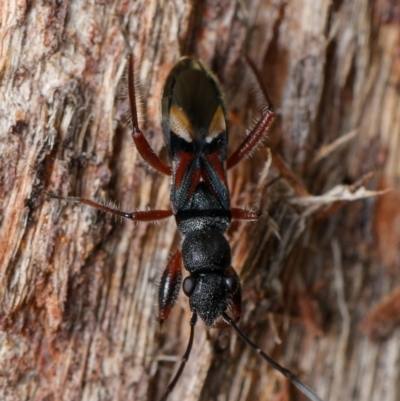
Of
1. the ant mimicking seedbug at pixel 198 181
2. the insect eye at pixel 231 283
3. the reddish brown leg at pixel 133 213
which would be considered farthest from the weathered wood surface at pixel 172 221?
the insect eye at pixel 231 283

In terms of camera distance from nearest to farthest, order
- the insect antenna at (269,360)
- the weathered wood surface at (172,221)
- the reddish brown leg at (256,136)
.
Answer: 1. the weathered wood surface at (172,221)
2. the insect antenna at (269,360)
3. the reddish brown leg at (256,136)

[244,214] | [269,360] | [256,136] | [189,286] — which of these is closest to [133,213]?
[189,286]

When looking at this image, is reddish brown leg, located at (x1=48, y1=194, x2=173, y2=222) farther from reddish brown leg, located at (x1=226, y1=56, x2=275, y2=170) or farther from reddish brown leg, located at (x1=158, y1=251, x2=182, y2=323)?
reddish brown leg, located at (x1=226, y1=56, x2=275, y2=170)

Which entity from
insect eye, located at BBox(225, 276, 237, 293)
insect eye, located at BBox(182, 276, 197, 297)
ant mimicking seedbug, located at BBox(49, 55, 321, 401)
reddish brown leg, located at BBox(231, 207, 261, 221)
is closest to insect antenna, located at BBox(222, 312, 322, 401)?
ant mimicking seedbug, located at BBox(49, 55, 321, 401)

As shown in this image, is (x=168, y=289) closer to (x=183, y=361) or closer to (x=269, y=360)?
(x=183, y=361)

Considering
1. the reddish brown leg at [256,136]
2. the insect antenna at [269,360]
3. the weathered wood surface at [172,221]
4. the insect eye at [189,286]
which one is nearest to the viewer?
the weathered wood surface at [172,221]

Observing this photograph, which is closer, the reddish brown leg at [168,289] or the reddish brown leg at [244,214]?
the reddish brown leg at [168,289]

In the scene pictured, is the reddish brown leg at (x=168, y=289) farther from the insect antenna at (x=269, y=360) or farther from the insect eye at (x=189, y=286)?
the insect antenna at (x=269, y=360)
